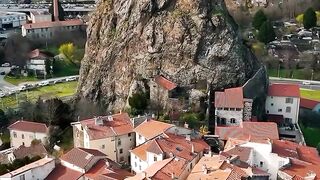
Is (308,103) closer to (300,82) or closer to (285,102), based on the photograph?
(285,102)

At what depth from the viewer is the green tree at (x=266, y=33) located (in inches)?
3700

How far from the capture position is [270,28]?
94.6 m

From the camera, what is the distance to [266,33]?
94.1 meters

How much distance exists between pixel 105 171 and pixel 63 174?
3.50 m

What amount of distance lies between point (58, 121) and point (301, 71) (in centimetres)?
4626

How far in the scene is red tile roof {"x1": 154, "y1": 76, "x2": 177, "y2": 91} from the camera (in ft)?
184

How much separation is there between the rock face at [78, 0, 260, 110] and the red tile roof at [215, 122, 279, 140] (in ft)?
30.6

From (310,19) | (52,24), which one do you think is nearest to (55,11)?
(52,24)

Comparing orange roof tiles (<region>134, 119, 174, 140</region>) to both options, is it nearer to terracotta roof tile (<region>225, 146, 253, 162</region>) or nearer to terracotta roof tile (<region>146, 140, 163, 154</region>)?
terracotta roof tile (<region>146, 140, 163, 154</region>)

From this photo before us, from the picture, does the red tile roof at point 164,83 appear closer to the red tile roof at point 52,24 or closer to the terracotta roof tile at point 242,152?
the terracotta roof tile at point 242,152

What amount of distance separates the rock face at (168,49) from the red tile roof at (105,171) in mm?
19069

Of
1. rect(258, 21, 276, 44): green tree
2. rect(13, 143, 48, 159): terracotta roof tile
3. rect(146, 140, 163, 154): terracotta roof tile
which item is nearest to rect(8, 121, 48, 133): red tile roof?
rect(13, 143, 48, 159): terracotta roof tile

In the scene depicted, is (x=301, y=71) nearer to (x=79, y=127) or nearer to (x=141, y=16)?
(x=141, y=16)

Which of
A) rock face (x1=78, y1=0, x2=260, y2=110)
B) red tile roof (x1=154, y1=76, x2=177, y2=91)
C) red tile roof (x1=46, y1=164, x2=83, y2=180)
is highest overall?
rock face (x1=78, y1=0, x2=260, y2=110)
